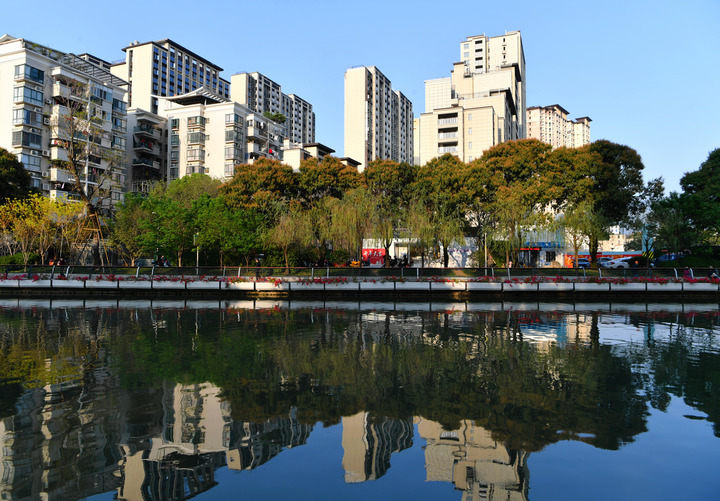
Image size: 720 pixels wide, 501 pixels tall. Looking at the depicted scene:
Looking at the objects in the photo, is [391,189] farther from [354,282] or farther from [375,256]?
[375,256]

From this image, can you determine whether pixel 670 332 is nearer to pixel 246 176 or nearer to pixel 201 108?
pixel 246 176

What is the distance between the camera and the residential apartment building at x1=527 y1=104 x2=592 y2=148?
174000 mm

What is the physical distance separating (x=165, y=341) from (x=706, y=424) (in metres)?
14.3

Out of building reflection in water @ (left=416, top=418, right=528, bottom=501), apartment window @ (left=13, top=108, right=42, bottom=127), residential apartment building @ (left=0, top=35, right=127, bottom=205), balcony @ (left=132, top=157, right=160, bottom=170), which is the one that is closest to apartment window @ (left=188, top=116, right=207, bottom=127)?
balcony @ (left=132, top=157, right=160, bottom=170)

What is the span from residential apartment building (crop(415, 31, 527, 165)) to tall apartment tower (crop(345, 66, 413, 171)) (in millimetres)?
16536

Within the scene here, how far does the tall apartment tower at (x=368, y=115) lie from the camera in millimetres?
112250

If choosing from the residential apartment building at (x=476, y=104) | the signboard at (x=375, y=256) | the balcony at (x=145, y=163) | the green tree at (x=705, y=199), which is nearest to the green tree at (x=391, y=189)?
the signboard at (x=375, y=256)

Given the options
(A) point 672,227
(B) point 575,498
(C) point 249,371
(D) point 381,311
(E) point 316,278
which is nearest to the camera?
(B) point 575,498

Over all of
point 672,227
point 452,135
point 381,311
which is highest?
point 452,135

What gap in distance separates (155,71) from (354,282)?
88483mm

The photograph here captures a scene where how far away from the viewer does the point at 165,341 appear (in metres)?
15.0

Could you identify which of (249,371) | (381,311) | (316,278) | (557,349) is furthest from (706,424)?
(316,278)

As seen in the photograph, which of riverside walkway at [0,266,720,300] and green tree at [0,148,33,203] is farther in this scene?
green tree at [0,148,33,203]

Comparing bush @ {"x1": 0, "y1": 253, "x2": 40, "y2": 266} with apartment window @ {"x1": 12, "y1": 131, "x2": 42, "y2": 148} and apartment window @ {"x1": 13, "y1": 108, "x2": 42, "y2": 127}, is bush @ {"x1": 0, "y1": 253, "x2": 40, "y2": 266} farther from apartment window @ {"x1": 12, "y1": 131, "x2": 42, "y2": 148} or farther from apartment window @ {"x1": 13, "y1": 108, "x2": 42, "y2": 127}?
apartment window @ {"x1": 13, "y1": 108, "x2": 42, "y2": 127}
